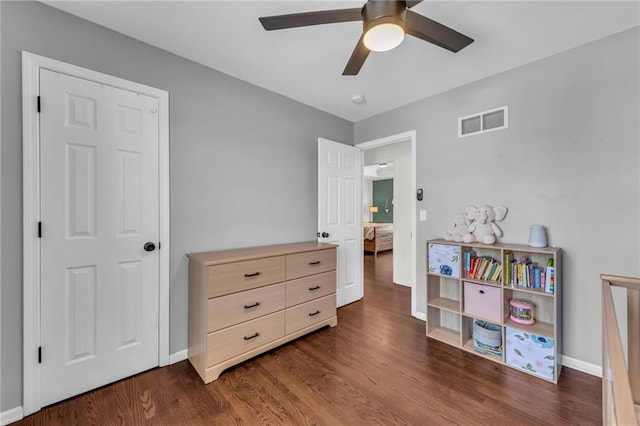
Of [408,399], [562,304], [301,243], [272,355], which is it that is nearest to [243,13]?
[301,243]

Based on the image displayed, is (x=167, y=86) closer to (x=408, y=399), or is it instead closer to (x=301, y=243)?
(x=301, y=243)

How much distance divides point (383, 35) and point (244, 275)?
1842mm

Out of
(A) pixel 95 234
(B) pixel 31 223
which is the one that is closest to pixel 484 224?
(A) pixel 95 234

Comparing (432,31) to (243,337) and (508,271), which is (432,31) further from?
(243,337)

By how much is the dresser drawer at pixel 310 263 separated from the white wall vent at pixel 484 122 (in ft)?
6.00

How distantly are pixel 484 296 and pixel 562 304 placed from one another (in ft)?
1.82

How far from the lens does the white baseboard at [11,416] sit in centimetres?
152

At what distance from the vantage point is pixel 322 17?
54.2 inches

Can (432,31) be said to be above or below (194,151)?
above

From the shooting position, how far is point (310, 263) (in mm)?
2600

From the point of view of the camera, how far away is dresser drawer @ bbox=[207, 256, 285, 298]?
1.96 m

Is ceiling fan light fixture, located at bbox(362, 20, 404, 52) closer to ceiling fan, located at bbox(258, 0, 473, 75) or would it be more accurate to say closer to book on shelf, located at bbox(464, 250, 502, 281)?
ceiling fan, located at bbox(258, 0, 473, 75)

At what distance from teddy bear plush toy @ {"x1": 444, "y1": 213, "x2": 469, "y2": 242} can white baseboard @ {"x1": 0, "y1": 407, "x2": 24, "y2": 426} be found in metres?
3.42

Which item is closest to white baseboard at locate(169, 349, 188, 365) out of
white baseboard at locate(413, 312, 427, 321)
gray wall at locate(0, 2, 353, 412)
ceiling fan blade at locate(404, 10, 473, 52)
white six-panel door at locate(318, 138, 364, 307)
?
gray wall at locate(0, 2, 353, 412)
